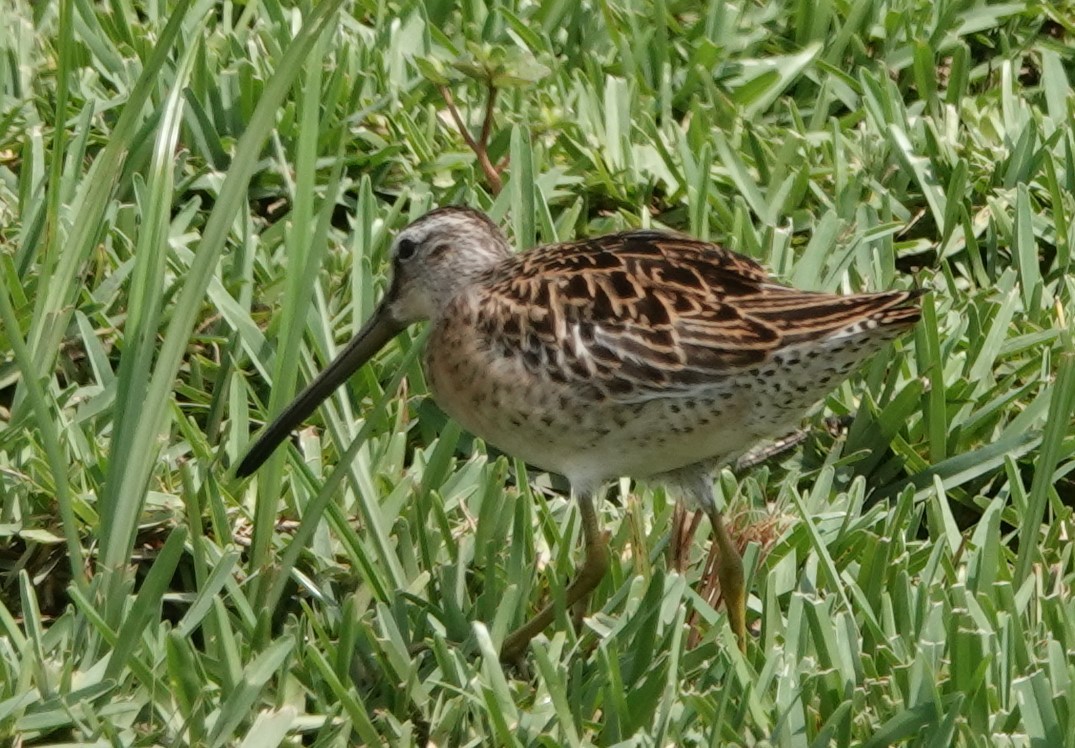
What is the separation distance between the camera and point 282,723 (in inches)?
142

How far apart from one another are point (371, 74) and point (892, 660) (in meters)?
2.62

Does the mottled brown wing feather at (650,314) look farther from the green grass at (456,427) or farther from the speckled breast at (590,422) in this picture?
the green grass at (456,427)

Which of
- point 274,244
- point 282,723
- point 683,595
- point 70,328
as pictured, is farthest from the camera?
point 274,244

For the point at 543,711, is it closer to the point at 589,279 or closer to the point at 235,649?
the point at 235,649

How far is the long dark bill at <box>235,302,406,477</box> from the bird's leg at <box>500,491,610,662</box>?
0.60 meters

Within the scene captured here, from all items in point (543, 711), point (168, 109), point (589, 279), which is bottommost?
point (543, 711)

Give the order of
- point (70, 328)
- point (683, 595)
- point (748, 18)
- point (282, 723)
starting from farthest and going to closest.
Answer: point (748, 18) < point (70, 328) < point (683, 595) < point (282, 723)

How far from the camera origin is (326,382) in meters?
4.38

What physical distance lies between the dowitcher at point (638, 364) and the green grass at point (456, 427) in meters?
0.12

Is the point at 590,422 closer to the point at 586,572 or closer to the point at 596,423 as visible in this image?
the point at 596,423

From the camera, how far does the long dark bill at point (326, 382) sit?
163 inches

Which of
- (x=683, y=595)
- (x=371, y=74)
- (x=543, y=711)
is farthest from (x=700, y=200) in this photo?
(x=543, y=711)

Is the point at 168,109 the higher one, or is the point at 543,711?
the point at 168,109

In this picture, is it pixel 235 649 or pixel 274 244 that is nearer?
pixel 235 649
